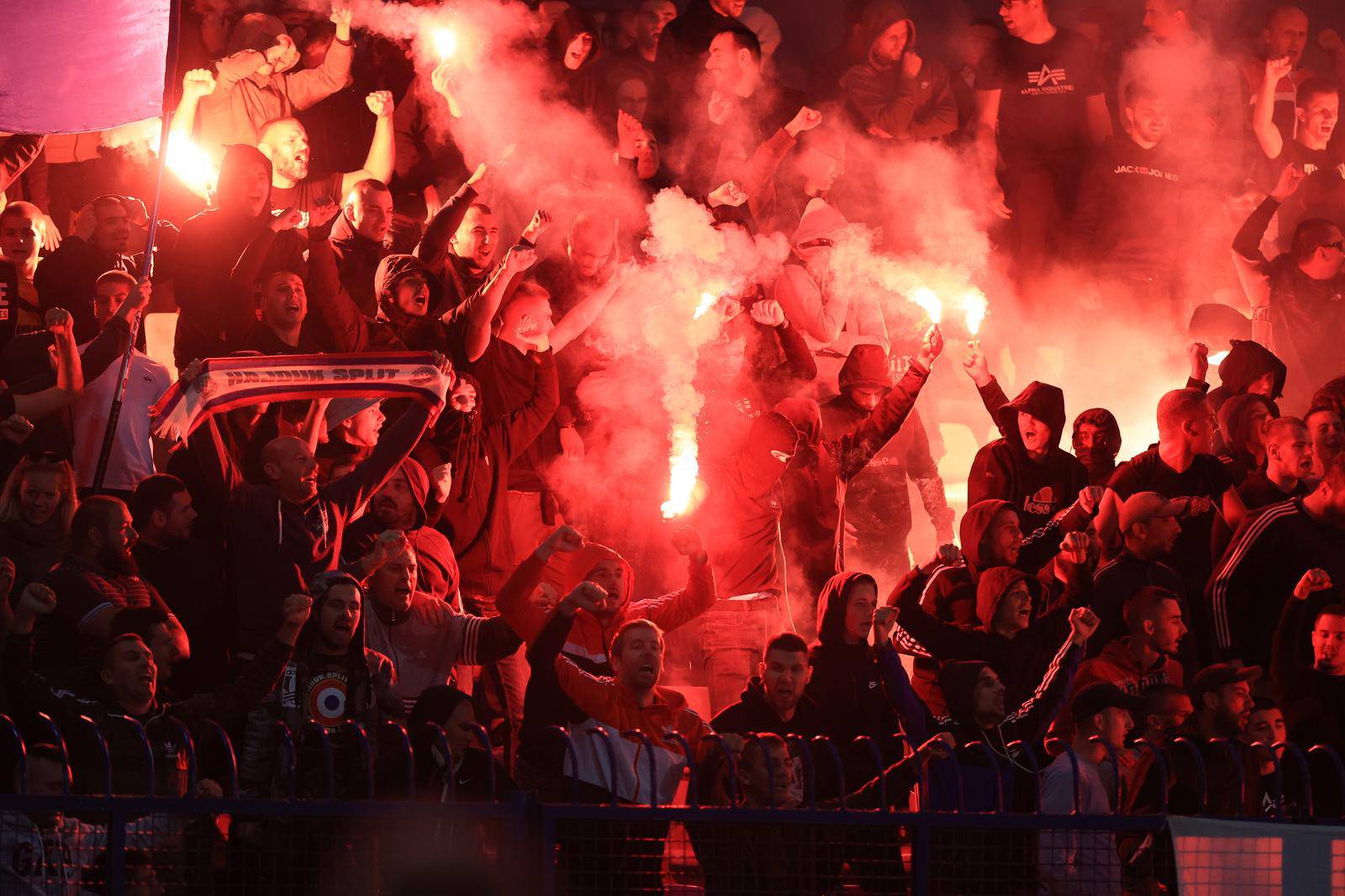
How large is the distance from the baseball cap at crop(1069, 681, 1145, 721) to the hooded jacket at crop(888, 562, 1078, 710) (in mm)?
802

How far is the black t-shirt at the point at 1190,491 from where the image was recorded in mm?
8250

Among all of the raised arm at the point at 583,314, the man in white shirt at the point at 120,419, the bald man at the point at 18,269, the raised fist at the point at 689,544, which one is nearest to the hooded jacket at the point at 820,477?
the raised arm at the point at 583,314

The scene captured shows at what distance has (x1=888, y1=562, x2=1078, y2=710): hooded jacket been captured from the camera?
7.14 metres

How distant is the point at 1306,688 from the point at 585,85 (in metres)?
4.73

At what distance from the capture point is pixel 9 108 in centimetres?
796

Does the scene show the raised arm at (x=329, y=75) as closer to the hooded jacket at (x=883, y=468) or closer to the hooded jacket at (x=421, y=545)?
the hooded jacket at (x=421, y=545)

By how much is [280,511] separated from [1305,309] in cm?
604

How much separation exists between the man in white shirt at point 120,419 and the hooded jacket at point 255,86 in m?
1.51

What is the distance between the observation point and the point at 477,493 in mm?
8234

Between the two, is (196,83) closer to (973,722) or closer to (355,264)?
(355,264)

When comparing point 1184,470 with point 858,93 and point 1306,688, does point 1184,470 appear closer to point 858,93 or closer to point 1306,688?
point 1306,688

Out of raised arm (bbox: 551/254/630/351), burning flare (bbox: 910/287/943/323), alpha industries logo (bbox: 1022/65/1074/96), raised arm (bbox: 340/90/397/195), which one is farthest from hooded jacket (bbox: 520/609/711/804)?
alpha industries logo (bbox: 1022/65/1074/96)

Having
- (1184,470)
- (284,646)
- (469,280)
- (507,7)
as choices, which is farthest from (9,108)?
(1184,470)

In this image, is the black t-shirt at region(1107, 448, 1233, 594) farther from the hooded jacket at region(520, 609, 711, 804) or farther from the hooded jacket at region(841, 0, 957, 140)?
the hooded jacket at region(520, 609, 711, 804)
